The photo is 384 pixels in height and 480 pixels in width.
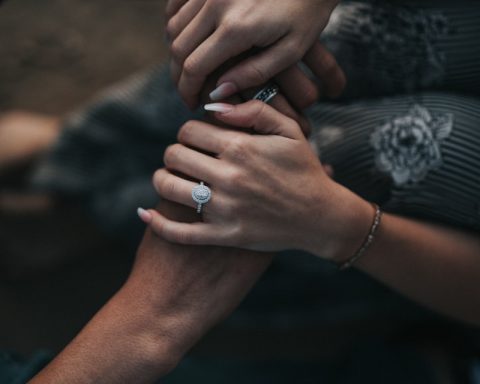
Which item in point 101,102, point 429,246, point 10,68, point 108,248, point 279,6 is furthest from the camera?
point 10,68

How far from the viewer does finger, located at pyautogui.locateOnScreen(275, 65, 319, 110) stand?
2.41 feet

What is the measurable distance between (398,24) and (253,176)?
0.38 meters

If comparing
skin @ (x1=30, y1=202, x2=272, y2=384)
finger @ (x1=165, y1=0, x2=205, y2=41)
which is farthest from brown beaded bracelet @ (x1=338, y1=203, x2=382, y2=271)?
finger @ (x1=165, y1=0, x2=205, y2=41)

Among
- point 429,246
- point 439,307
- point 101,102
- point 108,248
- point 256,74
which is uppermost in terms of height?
point 256,74

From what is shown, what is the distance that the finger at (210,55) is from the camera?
26.5 inches

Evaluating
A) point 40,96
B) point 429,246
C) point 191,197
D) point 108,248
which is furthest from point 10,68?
point 429,246

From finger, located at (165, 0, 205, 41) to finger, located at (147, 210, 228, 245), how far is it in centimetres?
25

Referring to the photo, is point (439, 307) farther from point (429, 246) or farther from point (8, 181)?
point (8, 181)

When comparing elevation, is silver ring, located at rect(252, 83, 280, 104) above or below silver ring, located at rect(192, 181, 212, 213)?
above

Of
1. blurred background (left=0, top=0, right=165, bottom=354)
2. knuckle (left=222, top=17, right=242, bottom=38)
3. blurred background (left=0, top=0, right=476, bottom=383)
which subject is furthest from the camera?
blurred background (left=0, top=0, right=165, bottom=354)

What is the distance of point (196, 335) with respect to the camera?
77 centimetres

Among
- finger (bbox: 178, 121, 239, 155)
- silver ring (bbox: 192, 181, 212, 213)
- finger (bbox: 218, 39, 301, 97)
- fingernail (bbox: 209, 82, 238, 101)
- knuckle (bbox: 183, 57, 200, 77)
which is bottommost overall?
silver ring (bbox: 192, 181, 212, 213)

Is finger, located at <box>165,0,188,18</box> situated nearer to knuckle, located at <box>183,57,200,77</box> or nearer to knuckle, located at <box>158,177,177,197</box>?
knuckle, located at <box>183,57,200,77</box>

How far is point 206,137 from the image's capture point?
2.35 ft
